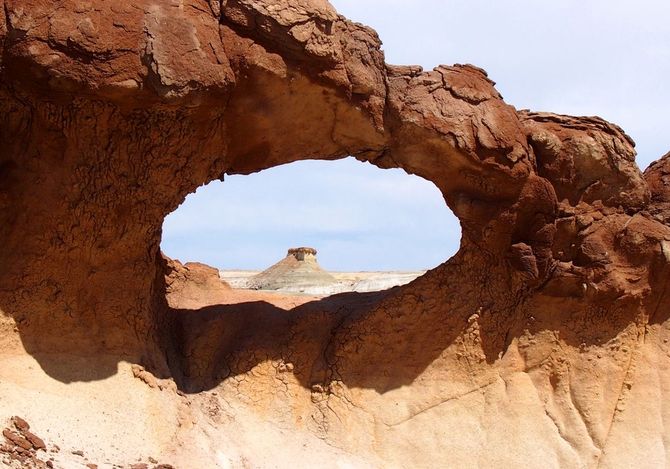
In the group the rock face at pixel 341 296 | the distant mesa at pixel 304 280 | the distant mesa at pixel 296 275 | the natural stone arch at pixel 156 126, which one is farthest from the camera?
the distant mesa at pixel 296 275

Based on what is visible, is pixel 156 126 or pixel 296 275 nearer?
pixel 156 126

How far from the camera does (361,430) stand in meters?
8.09

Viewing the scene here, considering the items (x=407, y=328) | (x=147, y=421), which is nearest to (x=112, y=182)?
(x=147, y=421)

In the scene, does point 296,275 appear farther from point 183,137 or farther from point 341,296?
point 183,137

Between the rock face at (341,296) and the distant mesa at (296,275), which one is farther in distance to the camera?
the distant mesa at (296,275)

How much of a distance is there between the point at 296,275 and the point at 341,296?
900cm

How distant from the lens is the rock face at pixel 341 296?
22.2 feet

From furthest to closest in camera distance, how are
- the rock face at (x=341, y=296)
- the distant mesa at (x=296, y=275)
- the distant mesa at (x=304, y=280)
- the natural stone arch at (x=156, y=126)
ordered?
the distant mesa at (x=296, y=275) → the distant mesa at (x=304, y=280) → the rock face at (x=341, y=296) → the natural stone arch at (x=156, y=126)

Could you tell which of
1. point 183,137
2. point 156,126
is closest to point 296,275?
point 183,137

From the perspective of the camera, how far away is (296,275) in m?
18.2

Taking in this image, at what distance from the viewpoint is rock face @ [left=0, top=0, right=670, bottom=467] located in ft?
22.2

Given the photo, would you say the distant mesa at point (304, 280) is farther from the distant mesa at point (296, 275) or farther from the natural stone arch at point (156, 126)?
the natural stone arch at point (156, 126)

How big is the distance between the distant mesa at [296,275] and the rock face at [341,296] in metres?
8.34

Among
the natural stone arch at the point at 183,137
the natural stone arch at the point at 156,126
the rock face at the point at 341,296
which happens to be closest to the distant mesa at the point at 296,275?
the rock face at the point at 341,296
